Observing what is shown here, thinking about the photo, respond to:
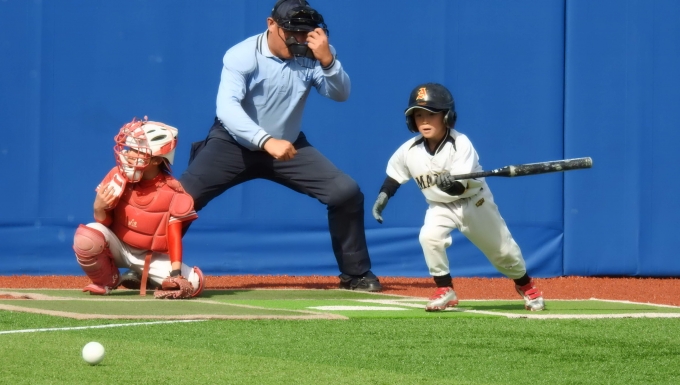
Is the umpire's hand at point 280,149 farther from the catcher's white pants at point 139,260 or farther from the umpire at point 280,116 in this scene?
the catcher's white pants at point 139,260

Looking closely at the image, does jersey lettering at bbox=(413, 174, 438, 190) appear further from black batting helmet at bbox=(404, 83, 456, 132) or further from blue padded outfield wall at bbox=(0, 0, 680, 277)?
blue padded outfield wall at bbox=(0, 0, 680, 277)

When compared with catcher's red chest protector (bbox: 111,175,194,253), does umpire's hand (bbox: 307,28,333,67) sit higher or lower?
higher

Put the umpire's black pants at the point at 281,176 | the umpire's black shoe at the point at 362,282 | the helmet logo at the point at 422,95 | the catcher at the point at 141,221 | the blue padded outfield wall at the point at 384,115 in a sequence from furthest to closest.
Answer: the blue padded outfield wall at the point at 384,115, the umpire's black shoe at the point at 362,282, the umpire's black pants at the point at 281,176, the catcher at the point at 141,221, the helmet logo at the point at 422,95

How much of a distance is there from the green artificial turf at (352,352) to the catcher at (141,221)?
1.20 meters

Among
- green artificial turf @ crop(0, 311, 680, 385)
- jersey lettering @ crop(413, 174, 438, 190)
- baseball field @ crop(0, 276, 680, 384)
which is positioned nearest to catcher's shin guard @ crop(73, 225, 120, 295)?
Answer: baseball field @ crop(0, 276, 680, 384)

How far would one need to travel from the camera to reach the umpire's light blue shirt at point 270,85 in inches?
278

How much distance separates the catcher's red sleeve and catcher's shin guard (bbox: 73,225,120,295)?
39cm

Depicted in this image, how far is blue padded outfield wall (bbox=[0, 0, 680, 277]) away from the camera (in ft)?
28.3

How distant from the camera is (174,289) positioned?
21.2 feet

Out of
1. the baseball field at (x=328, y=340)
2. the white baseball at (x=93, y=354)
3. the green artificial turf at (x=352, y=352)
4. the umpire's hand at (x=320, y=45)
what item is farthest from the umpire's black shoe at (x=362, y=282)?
the white baseball at (x=93, y=354)

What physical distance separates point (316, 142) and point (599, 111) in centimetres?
240

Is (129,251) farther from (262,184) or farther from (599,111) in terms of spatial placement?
(599,111)

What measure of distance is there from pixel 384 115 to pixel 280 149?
252 cm

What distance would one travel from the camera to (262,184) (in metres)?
8.86
